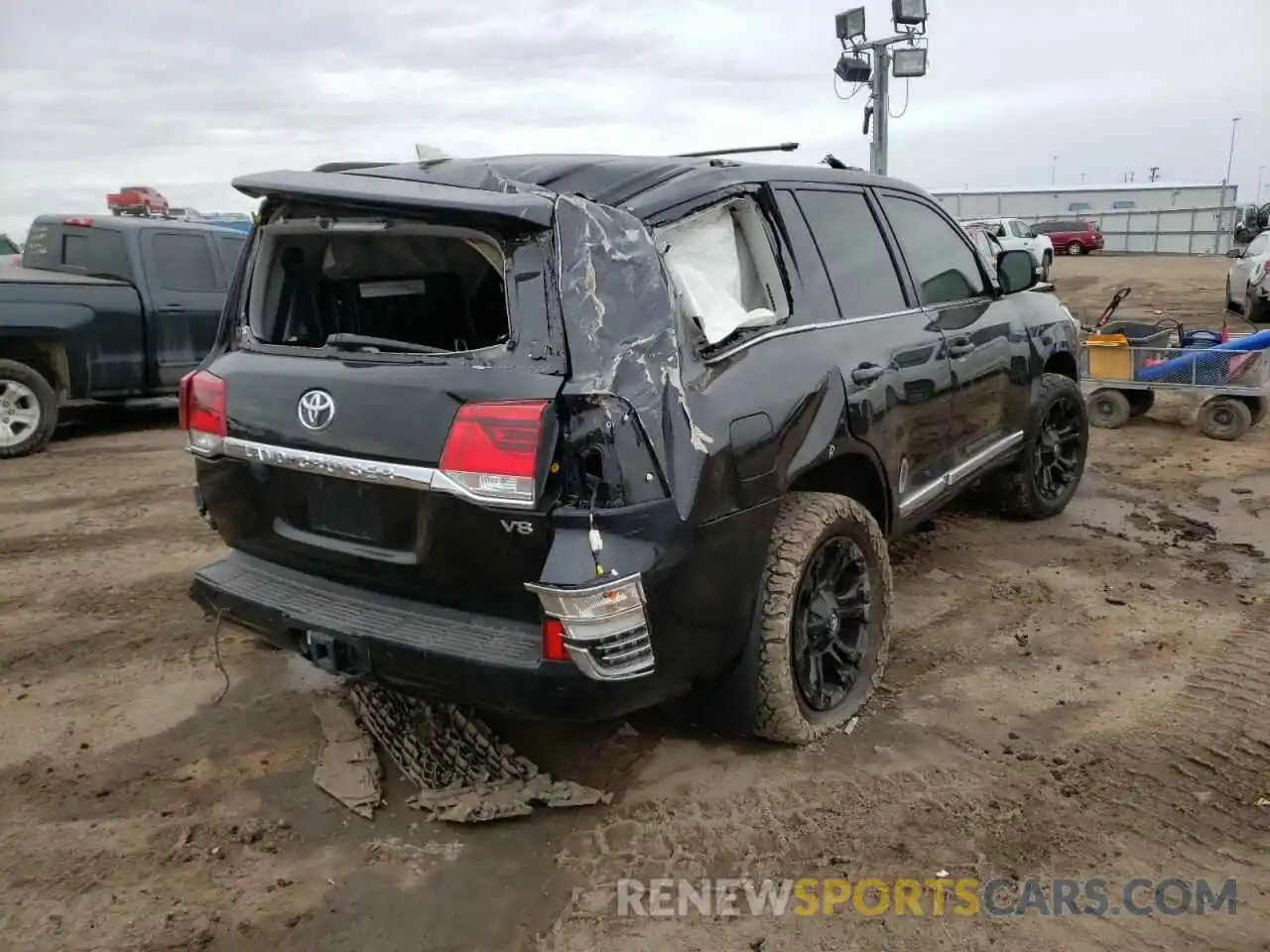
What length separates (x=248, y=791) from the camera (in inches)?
127

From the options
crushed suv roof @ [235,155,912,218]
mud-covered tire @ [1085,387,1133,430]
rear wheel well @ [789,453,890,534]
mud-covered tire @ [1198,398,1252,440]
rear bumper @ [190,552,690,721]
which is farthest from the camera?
mud-covered tire @ [1085,387,1133,430]

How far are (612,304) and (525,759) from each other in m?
1.52

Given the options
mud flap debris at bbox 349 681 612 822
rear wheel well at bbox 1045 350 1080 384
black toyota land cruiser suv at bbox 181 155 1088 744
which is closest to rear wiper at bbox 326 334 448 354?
black toyota land cruiser suv at bbox 181 155 1088 744

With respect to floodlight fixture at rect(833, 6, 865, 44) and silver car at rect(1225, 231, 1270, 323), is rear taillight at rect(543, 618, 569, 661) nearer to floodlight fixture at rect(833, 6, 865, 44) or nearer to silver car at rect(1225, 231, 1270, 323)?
floodlight fixture at rect(833, 6, 865, 44)

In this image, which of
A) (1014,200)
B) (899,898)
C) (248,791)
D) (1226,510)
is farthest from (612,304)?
(1014,200)

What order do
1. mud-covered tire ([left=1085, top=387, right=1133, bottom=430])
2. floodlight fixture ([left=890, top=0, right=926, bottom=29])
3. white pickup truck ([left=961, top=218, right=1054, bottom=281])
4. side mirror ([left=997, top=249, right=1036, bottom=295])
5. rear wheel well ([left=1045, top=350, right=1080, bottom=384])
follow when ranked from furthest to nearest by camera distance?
white pickup truck ([left=961, top=218, right=1054, bottom=281]), floodlight fixture ([left=890, top=0, right=926, bottom=29]), mud-covered tire ([left=1085, top=387, right=1133, bottom=430]), rear wheel well ([left=1045, top=350, right=1080, bottom=384]), side mirror ([left=997, top=249, right=1036, bottom=295])

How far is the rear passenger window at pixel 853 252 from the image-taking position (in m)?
3.72

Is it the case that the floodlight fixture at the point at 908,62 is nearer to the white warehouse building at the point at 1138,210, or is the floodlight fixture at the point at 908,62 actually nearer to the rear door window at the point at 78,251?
the rear door window at the point at 78,251

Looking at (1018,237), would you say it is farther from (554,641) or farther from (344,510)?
(554,641)

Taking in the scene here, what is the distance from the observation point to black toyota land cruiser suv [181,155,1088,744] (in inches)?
102

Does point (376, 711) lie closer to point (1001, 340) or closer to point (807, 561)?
point (807, 561)

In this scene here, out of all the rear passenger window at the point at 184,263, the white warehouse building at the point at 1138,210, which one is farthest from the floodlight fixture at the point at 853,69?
the white warehouse building at the point at 1138,210

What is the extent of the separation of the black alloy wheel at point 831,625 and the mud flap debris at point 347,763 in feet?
4.60

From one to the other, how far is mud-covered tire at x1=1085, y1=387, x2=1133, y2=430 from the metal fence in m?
33.8
